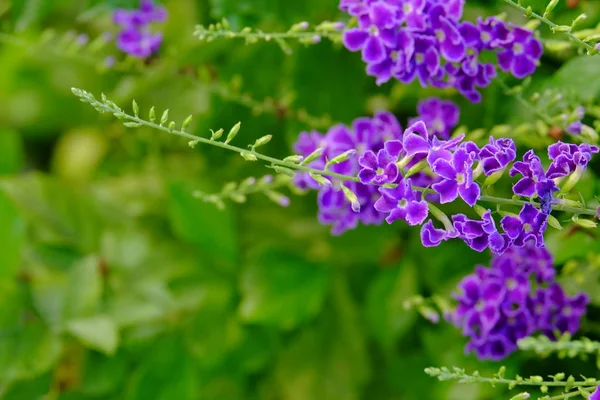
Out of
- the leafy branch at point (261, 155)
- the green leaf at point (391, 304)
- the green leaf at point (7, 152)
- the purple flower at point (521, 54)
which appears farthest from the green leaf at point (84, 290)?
Answer: the purple flower at point (521, 54)

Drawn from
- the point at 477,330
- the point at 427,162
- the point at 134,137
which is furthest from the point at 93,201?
the point at 427,162

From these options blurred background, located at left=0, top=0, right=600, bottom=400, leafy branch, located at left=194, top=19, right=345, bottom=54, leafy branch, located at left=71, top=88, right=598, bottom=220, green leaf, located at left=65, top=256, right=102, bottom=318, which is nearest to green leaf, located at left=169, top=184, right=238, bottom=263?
blurred background, located at left=0, top=0, right=600, bottom=400

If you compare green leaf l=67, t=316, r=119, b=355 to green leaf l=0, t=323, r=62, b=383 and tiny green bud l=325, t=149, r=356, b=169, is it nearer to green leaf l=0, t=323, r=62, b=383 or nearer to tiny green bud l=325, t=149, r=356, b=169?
green leaf l=0, t=323, r=62, b=383

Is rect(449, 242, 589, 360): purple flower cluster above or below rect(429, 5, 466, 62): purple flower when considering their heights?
below

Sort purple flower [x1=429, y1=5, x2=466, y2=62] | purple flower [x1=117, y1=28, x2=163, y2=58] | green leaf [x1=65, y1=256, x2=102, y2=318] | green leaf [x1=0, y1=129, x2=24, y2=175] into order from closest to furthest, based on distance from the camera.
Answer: purple flower [x1=429, y1=5, x2=466, y2=62], purple flower [x1=117, y1=28, x2=163, y2=58], green leaf [x1=65, y1=256, x2=102, y2=318], green leaf [x1=0, y1=129, x2=24, y2=175]

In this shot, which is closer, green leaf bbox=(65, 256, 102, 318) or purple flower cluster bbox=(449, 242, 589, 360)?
purple flower cluster bbox=(449, 242, 589, 360)

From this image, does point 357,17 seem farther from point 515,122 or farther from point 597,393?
point 597,393

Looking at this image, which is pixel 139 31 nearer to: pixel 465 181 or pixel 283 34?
pixel 283 34
